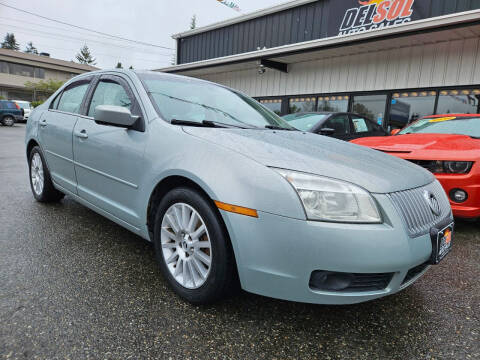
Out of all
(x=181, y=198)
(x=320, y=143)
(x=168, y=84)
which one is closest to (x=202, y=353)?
(x=181, y=198)

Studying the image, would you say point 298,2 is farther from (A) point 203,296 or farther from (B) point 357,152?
(A) point 203,296

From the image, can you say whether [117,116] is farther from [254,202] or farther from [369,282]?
[369,282]

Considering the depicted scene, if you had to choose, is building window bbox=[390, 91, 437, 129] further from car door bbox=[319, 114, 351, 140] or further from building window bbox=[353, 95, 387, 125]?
car door bbox=[319, 114, 351, 140]

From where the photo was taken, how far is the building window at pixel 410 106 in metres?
7.63

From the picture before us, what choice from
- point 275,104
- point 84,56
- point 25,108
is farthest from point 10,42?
point 275,104

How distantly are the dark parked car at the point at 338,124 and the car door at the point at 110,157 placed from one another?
11.4ft

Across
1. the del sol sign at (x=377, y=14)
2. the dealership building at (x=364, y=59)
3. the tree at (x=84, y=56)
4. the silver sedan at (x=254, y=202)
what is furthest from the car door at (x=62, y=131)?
the tree at (x=84, y=56)

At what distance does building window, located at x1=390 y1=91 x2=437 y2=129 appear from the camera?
25.0 ft

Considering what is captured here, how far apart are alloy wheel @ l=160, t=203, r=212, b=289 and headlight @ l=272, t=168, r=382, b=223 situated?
22.0 inches

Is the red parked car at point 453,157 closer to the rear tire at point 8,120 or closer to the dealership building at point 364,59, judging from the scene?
the dealership building at point 364,59

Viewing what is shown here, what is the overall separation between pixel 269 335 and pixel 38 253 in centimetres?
183

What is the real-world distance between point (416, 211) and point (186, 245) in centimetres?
125

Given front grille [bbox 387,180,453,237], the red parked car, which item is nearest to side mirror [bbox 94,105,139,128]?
front grille [bbox 387,180,453,237]

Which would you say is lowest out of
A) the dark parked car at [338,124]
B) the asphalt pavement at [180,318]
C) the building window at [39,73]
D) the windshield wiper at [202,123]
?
the asphalt pavement at [180,318]
